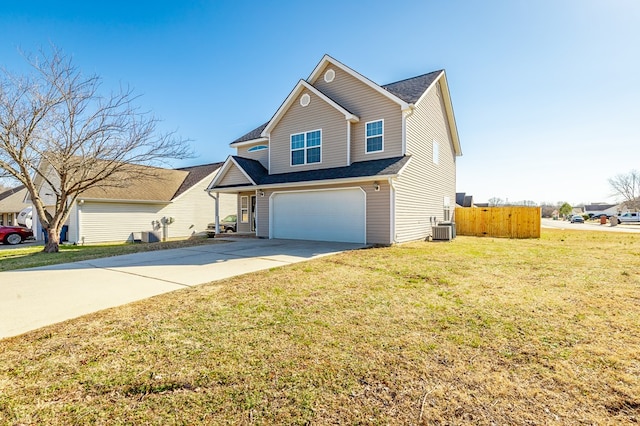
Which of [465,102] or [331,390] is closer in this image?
[331,390]

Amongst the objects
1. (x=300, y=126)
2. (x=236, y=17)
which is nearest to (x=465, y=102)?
(x=300, y=126)

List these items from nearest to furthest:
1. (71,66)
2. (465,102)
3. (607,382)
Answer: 1. (607,382)
2. (71,66)
3. (465,102)

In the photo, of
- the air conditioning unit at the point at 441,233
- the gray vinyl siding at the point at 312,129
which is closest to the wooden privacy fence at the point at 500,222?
the air conditioning unit at the point at 441,233

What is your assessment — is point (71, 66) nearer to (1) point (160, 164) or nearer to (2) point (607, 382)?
(1) point (160, 164)

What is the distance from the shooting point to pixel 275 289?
578cm

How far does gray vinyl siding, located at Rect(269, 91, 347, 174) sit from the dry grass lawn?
371 inches

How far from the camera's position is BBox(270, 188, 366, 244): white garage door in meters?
13.0

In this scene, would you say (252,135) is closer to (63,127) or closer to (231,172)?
(231,172)

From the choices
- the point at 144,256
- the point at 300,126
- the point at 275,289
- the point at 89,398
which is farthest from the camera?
the point at 300,126

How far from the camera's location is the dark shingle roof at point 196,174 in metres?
23.0

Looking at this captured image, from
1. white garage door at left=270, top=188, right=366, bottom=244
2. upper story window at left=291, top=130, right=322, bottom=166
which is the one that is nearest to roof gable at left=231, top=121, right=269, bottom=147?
upper story window at left=291, top=130, right=322, bottom=166

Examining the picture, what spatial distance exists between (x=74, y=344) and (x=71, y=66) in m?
13.2

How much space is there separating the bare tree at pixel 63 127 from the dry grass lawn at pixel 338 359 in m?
10.5

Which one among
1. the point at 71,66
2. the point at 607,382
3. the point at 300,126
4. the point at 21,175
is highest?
the point at 71,66
